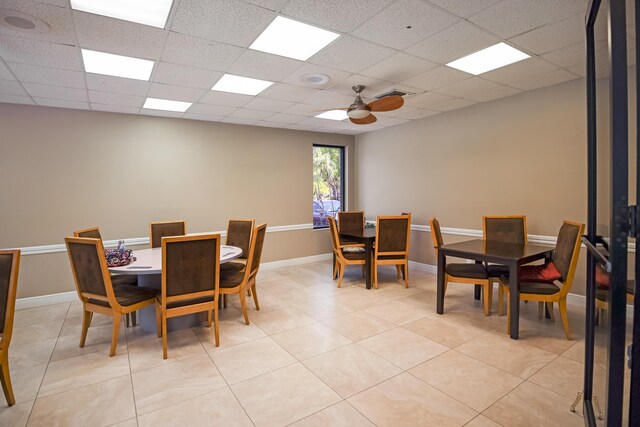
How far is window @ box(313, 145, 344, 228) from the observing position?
678cm

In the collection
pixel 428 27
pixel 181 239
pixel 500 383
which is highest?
pixel 428 27

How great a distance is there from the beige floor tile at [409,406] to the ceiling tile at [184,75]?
3152mm

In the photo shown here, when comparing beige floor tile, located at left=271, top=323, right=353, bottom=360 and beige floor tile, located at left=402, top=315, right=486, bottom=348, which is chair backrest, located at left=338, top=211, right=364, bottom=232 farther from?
beige floor tile, located at left=271, top=323, right=353, bottom=360

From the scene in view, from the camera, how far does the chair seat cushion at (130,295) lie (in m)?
2.87

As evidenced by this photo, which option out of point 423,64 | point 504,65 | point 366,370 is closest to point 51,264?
point 366,370

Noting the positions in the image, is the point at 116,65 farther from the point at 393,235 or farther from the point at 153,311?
the point at 393,235

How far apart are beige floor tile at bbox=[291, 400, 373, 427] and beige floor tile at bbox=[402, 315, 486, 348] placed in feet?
4.20

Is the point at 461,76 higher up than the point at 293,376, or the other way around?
the point at 461,76

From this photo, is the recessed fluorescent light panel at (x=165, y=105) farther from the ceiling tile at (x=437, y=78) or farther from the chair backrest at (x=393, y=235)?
the chair backrest at (x=393, y=235)

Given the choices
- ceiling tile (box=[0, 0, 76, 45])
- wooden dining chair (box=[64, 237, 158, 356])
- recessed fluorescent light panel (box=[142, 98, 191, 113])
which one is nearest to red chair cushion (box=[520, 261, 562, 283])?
wooden dining chair (box=[64, 237, 158, 356])

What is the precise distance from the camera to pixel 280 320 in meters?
3.59

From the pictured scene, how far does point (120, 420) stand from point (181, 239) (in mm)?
1268

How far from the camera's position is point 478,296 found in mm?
4102

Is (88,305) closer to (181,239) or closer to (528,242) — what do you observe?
(181,239)
